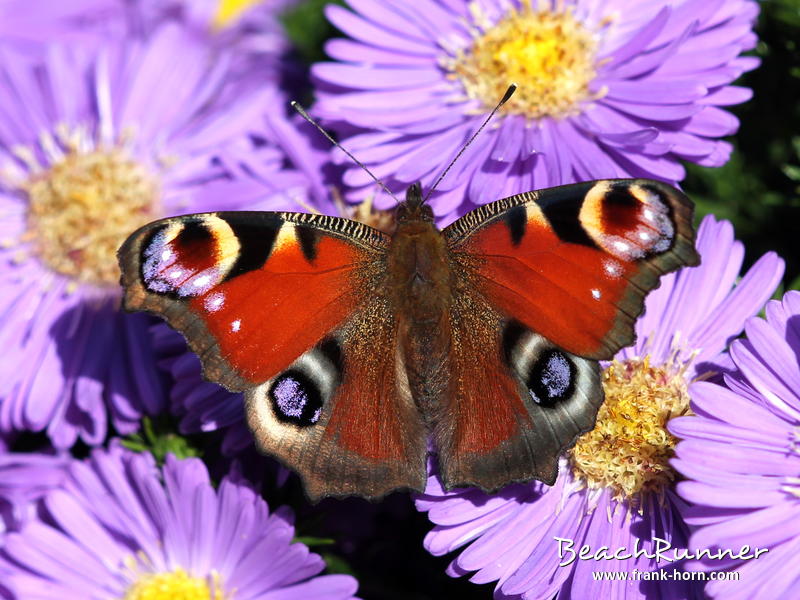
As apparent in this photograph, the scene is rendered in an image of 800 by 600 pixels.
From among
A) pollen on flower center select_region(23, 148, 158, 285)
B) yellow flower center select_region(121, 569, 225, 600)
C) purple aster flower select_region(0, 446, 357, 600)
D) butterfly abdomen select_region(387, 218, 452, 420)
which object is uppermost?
butterfly abdomen select_region(387, 218, 452, 420)

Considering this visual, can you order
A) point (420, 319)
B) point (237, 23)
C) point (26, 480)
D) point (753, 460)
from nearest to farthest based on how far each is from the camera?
point (753, 460)
point (420, 319)
point (26, 480)
point (237, 23)

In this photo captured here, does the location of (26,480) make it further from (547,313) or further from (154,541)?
(547,313)

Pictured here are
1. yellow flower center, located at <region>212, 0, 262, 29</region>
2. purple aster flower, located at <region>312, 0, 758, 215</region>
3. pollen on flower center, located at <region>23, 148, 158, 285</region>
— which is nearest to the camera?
purple aster flower, located at <region>312, 0, 758, 215</region>

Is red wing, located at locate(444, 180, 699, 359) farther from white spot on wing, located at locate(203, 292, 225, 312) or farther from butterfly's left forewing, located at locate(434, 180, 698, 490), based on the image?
white spot on wing, located at locate(203, 292, 225, 312)

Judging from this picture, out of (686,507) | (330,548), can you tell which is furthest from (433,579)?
(686,507)

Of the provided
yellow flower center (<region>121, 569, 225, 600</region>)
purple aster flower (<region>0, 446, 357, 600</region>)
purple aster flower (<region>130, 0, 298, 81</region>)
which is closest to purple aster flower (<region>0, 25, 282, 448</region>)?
purple aster flower (<region>130, 0, 298, 81</region>)

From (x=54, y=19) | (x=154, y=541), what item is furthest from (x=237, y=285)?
(x=54, y=19)

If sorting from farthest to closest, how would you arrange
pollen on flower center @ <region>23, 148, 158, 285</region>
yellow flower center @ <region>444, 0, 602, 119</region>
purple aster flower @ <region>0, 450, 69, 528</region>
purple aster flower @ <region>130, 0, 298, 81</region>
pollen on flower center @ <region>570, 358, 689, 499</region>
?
purple aster flower @ <region>130, 0, 298, 81</region> < pollen on flower center @ <region>23, 148, 158, 285</region> < yellow flower center @ <region>444, 0, 602, 119</region> < purple aster flower @ <region>0, 450, 69, 528</region> < pollen on flower center @ <region>570, 358, 689, 499</region>
